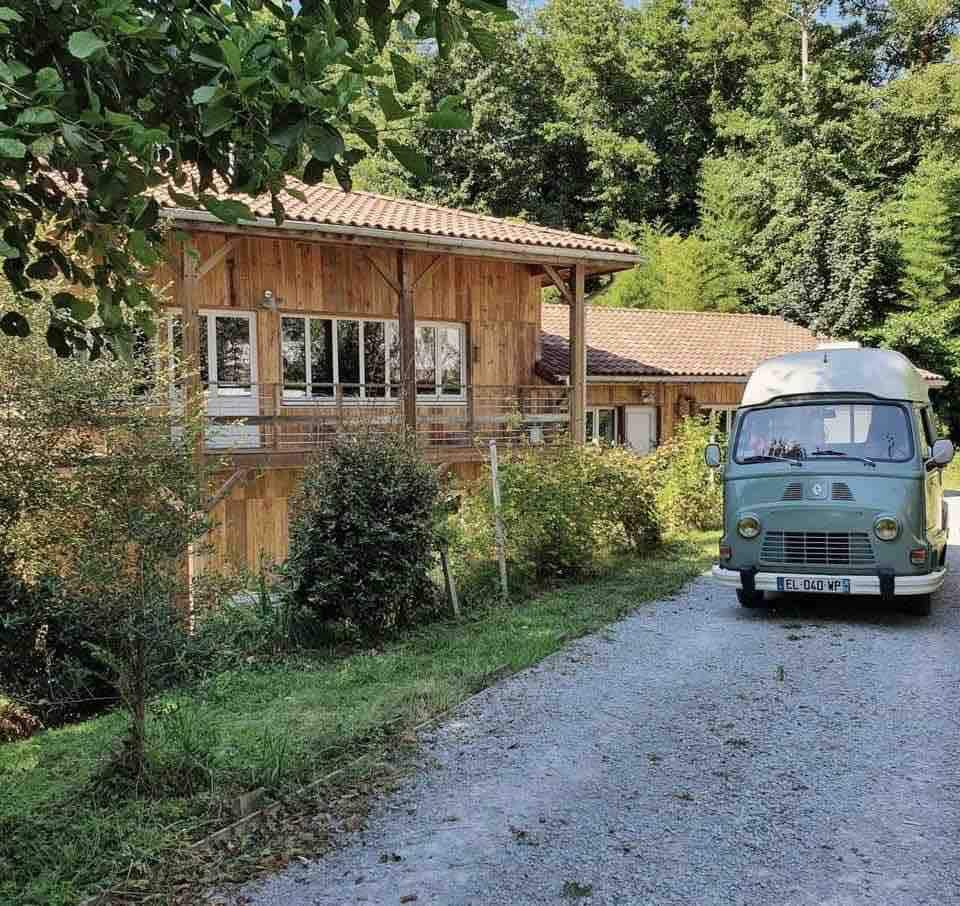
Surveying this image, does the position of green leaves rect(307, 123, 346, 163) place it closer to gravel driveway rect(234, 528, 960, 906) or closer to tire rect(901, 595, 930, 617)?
gravel driveway rect(234, 528, 960, 906)

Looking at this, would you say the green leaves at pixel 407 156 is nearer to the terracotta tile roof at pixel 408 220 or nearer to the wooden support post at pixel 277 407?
the terracotta tile roof at pixel 408 220

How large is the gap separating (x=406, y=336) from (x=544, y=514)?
4.77 meters

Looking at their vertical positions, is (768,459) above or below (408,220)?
below

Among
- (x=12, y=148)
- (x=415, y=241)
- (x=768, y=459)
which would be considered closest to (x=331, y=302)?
(x=415, y=241)

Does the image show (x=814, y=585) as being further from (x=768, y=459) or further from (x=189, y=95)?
(x=189, y=95)

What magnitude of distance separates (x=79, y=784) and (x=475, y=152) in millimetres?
37436

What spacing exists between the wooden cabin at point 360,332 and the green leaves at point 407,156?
9.55m

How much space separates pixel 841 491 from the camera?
8805 mm

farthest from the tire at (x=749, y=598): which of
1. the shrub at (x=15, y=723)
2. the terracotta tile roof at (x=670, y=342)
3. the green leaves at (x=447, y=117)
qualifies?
the terracotta tile roof at (x=670, y=342)

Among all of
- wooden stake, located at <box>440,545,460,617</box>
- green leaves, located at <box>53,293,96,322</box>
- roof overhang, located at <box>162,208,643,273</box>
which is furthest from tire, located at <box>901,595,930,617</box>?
roof overhang, located at <box>162,208,643,273</box>

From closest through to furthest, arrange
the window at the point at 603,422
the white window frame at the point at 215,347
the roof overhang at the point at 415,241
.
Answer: the roof overhang at the point at 415,241 → the white window frame at the point at 215,347 → the window at the point at 603,422

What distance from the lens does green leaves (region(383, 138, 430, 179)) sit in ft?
9.92

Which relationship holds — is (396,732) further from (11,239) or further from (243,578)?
(11,239)

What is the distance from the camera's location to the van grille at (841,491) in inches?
345
